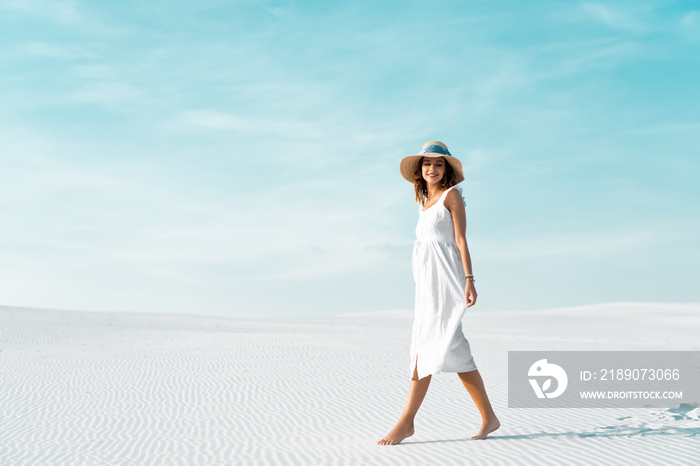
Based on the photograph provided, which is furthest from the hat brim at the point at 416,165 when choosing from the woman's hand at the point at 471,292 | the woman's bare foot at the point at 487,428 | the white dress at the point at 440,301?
the woman's bare foot at the point at 487,428

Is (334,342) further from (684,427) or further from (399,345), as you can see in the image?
(684,427)

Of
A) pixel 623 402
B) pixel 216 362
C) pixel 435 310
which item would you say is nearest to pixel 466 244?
pixel 435 310

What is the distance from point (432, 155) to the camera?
188 inches

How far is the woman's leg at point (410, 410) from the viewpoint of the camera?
469 cm

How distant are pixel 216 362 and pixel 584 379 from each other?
Answer: 6.15 metres

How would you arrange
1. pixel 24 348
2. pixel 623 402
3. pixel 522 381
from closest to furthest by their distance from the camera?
1. pixel 623 402
2. pixel 522 381
3. pixel 24 348

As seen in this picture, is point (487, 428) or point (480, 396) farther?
point (487, 428)

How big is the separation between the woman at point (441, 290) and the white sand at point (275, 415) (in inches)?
16.0

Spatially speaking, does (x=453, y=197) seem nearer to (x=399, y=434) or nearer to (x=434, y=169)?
(x=434, y=169)

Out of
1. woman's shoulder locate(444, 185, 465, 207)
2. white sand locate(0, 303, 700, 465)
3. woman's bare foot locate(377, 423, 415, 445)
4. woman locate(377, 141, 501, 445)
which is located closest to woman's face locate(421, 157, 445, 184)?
woman locate(377, 141, 501, 445)

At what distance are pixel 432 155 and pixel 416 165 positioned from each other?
26cm

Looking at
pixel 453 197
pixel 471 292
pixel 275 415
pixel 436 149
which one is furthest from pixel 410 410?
pixel 275 415

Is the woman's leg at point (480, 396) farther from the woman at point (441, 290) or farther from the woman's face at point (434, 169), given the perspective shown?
the woman's face at point (434, 169)

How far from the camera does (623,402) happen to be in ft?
22.5
